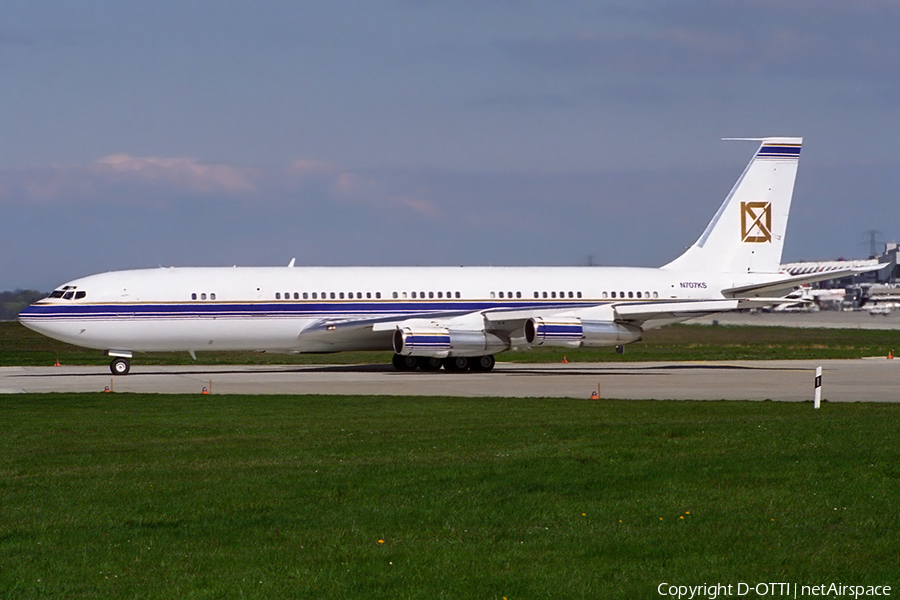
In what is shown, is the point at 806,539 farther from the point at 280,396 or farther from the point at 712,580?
the point at 280,396

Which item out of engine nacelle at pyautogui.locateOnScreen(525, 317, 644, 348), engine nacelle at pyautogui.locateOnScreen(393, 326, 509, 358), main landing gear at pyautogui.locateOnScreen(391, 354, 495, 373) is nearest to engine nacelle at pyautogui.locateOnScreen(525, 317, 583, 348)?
engine nacelle at pyautogui.locateOnScreen(525, 317, 644, 348)

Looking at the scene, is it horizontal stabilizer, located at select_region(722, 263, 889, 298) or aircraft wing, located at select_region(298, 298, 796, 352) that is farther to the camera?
horizontal stabilizer, located at select_region(722, 263, 889, 298)

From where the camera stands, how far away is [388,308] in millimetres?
38344

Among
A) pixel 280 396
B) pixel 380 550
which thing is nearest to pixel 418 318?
pixel 280 396

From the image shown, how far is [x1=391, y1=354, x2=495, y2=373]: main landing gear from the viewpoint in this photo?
3900 cm

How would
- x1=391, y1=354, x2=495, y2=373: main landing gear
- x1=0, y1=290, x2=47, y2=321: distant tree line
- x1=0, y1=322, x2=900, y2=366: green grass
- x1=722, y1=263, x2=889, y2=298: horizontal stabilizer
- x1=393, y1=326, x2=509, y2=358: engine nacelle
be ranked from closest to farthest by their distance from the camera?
x1=393, y1=326, x2=509, y2=358: engine nacelle
x1=722, y1=263, x2=889, y2=298: horizontal stabilizer
x1=391, y1=354, x2=495, y2=373: main landing gear
x1=0, y1=322, x2=900, y2=366: green grass
x1=0, y1=290, x2=47, y2=321: distant tree line

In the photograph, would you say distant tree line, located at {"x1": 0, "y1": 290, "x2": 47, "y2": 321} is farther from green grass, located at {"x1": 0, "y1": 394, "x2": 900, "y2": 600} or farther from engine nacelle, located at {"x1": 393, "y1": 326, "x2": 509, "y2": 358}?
green grass, located at {"x1": 0, "y1": 394, "x2": 900, "y2": 600}

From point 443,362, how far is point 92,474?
26013 mm

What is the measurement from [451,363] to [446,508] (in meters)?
28.0

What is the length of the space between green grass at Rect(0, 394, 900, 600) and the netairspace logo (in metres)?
0.14

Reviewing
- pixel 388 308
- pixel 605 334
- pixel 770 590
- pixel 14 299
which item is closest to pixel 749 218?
pixel 605 334

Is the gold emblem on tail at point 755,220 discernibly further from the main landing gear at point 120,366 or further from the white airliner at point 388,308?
the main landing gear at point 120,366

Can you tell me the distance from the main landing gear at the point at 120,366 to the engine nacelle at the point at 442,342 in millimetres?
9456

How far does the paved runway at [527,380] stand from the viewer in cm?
2933
